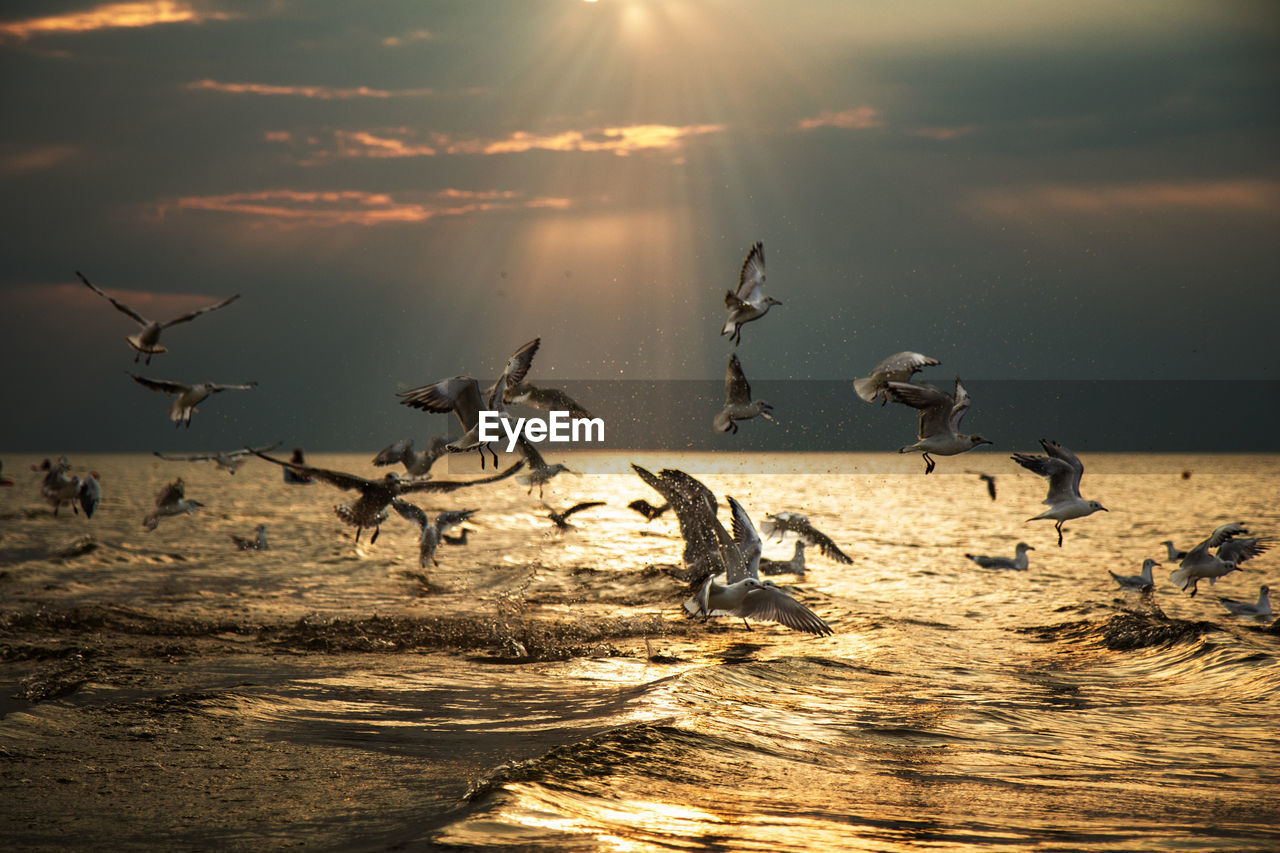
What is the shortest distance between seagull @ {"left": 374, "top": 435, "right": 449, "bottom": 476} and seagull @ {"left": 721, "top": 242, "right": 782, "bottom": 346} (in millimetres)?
5031

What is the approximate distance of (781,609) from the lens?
11555mm

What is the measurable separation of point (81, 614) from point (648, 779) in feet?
37.5

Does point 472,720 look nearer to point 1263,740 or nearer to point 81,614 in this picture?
point 1263,740

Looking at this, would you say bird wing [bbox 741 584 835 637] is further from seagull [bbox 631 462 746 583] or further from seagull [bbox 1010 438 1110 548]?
seagull [bbox 1010 438 1110 548]

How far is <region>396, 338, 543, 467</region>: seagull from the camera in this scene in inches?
496

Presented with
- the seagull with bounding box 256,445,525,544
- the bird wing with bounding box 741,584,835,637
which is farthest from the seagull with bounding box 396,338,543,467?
the bird wing with bounding box 741,584,835,637

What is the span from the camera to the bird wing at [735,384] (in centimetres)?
1428

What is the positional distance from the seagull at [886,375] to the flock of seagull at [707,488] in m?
0.01

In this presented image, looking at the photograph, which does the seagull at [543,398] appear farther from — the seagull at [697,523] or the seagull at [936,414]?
the seagull at [936,414]

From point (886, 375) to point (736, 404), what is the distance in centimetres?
326

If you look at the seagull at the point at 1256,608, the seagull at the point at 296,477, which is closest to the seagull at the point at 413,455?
the seagull at the point at 296,477

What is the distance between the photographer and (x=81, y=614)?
15.8 meters

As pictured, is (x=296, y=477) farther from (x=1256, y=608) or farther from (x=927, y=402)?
(x=1256, y=608)

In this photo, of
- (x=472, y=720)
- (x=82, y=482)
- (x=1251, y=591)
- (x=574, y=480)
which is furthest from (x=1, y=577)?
(x=574, y=480)
